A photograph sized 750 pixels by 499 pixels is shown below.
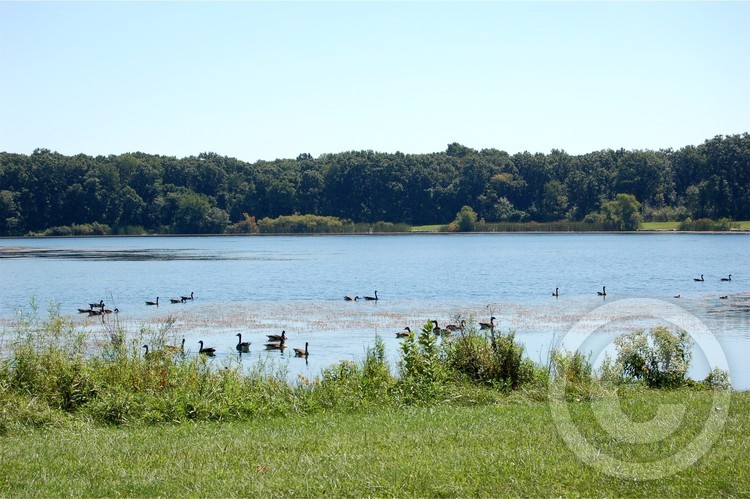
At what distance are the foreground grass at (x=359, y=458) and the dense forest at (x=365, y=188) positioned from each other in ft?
408

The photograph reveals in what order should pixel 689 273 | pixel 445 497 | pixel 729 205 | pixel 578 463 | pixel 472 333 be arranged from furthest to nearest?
pixel 729 205
pixel 689 273
pixel 472 333
pixel 578 463
pixel 445 497

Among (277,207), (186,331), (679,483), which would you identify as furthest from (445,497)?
(277,207)

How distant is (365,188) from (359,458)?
140 metres

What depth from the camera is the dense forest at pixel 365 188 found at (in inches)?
5133

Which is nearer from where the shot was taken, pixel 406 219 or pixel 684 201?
pixel 684 201

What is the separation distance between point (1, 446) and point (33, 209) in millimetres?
132710

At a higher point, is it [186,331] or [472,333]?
[472,333]

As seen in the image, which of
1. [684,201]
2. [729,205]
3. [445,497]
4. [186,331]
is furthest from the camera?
[684,201]

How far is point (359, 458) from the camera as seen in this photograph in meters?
8.67

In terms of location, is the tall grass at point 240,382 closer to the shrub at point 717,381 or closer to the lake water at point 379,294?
the shrub at point 717,381

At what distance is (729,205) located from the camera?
126500mm

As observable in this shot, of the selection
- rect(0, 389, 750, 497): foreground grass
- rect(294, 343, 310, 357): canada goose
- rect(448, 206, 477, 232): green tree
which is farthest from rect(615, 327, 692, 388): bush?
rect(448, 206, 477, 232): green tree

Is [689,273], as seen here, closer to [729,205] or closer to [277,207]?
[729,205]

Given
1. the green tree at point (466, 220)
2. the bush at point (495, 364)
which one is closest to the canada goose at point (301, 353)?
the bush at point (495, 364)
